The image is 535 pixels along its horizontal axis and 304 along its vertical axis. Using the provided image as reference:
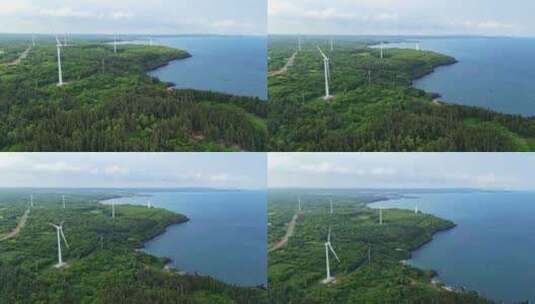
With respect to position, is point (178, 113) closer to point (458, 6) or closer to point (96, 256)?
point (96, 256)

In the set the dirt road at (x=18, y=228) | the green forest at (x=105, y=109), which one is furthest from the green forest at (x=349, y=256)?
the dirt road at (x=18, y=228)

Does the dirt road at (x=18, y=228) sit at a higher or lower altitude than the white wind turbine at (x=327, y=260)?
higher

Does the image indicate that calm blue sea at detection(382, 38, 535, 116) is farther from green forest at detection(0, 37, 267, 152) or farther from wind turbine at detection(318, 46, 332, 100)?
green forest at detection(0, 37, 267, 152)

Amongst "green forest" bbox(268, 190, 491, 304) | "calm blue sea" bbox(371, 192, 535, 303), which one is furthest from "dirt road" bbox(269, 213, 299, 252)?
"calm blue sea" bbox(371, 192, 535, 303)

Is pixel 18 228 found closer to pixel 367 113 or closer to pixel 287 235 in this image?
pixel 287 235

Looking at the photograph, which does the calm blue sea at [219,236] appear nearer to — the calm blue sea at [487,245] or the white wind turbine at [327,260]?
the white wind turbine at [327,260]

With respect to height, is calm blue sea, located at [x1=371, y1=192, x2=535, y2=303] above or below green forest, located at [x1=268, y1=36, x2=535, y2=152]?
below
